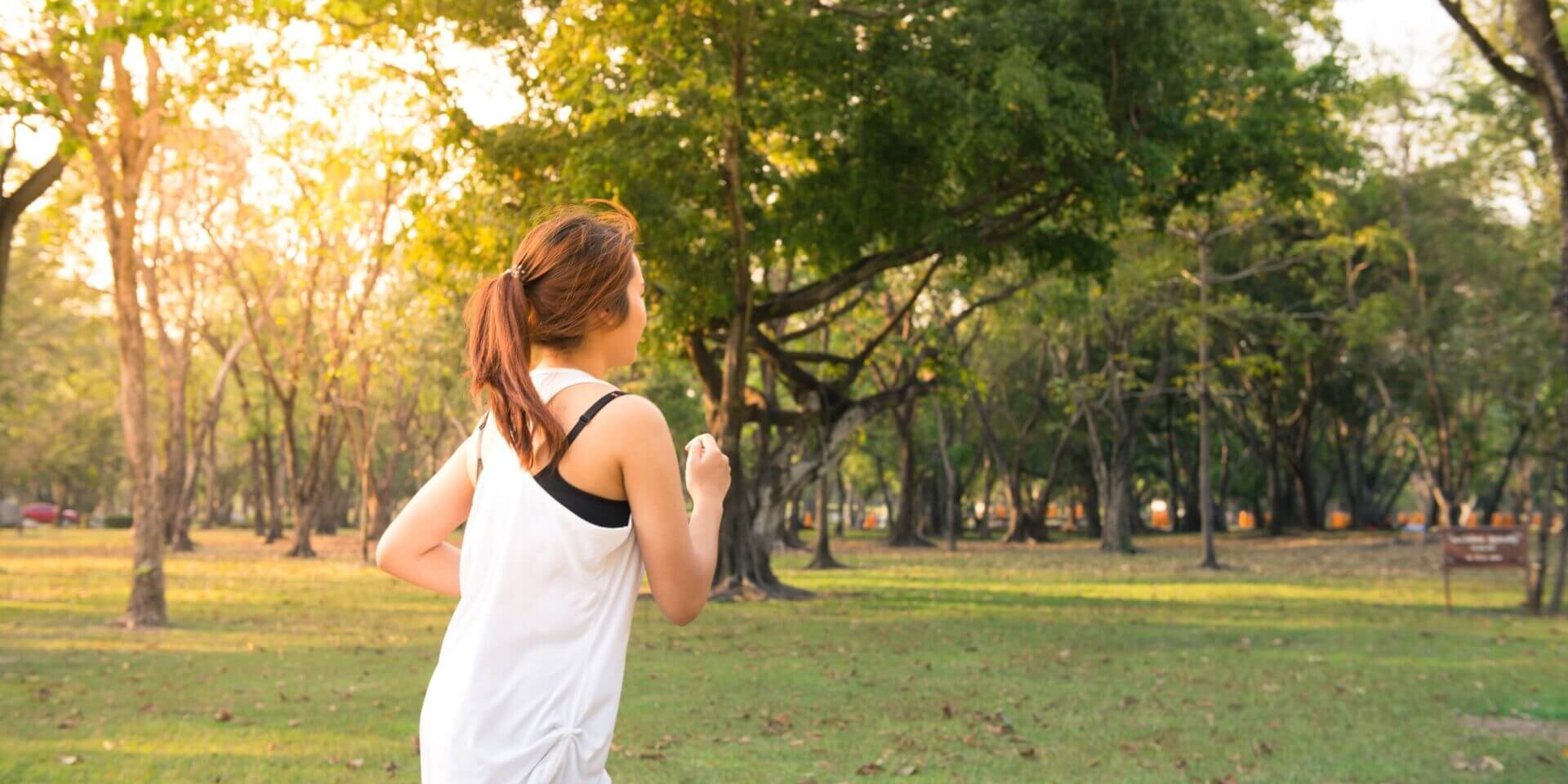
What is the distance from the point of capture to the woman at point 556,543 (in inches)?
98.5

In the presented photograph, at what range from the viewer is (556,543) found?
2518mm

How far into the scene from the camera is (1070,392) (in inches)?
1751

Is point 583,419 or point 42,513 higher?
point 583,419

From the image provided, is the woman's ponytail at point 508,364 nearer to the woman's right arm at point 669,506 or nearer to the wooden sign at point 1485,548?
the woman's right arm at point 669,506

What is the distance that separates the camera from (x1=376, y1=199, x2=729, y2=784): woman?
2502 millimetres

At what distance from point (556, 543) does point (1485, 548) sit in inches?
821

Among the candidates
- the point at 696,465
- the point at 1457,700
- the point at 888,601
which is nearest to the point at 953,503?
the point at 888,601

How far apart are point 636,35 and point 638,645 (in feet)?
24.8

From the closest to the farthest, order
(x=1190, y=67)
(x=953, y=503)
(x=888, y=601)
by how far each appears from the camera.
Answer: (x=1190, y=67), (x=888, y=601), (x=953, y=503)

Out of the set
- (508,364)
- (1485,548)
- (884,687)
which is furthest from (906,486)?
(508,364)

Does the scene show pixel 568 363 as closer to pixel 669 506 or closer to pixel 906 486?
pixel 669 506

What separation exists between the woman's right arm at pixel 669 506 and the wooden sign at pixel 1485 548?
2013 centimetres

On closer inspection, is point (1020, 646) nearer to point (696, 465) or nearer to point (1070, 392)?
point (696, 465)

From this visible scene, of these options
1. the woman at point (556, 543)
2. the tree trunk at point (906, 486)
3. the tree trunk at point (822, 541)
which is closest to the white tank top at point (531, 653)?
the woman at point (556, 543)
